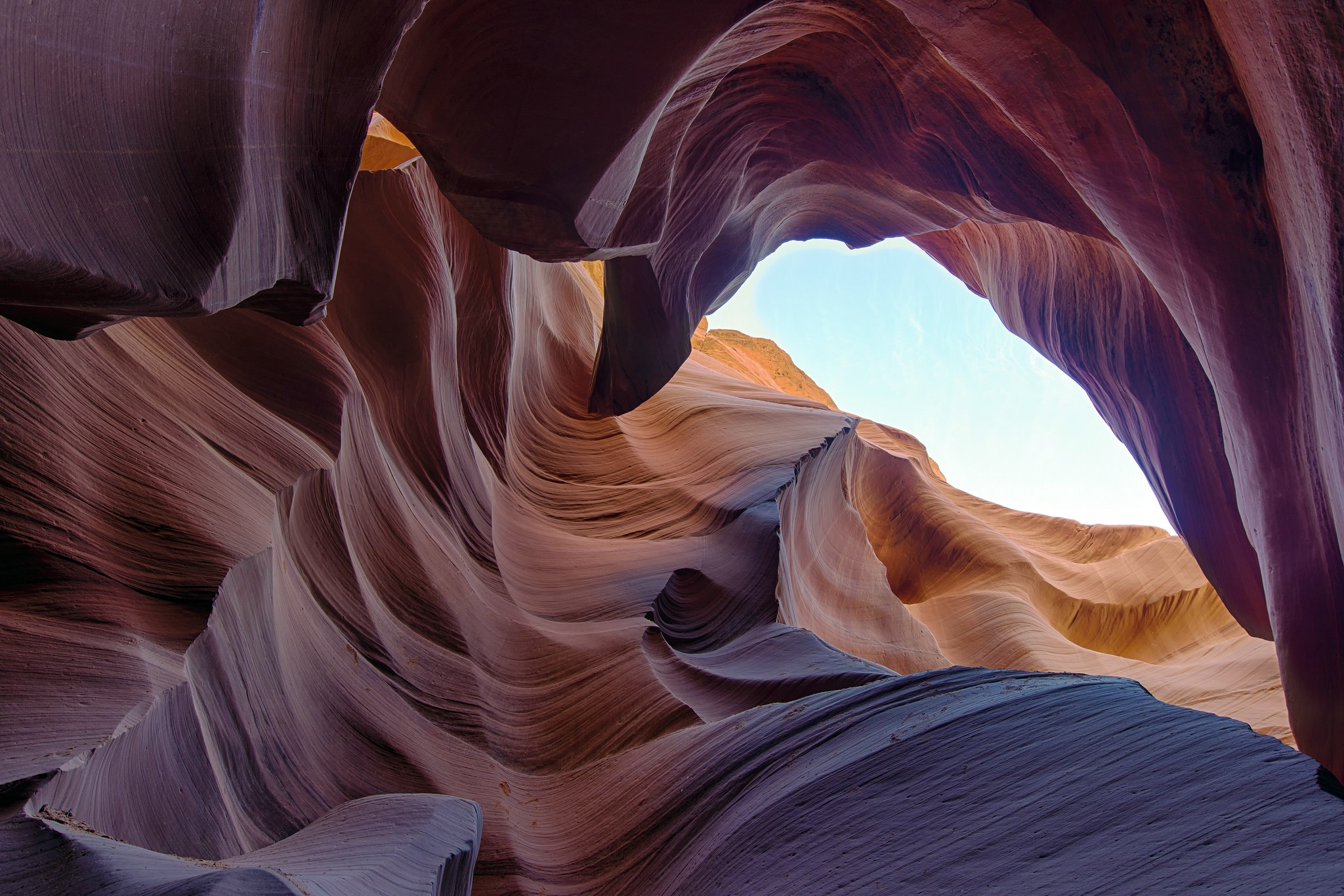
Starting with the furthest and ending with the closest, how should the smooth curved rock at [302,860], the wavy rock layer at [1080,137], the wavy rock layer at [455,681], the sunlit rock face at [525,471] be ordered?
the wavy rock layer at [1080,137]
the wavy rock layer at [455,681]
the sunlit rock face at [525,471]
the smooth curved rock at [302,860]

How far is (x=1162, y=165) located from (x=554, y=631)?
3.07m

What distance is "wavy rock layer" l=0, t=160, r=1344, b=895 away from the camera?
1553 mm

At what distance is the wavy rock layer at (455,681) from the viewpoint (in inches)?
61.1

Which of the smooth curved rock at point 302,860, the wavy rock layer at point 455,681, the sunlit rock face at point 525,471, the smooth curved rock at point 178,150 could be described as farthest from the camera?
the wavy rock layer at point 455,681

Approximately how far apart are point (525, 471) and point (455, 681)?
1.95 metres

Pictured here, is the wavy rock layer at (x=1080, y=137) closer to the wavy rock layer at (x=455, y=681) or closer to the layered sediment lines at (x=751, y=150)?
the layered sediment lines at (x=751, y=150)

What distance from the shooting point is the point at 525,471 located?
4742 mm

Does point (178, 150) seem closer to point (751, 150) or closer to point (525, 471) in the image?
point (525, 471)

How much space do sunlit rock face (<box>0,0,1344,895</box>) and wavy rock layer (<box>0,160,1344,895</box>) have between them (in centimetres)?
1

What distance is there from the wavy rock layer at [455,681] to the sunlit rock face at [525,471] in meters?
0.01

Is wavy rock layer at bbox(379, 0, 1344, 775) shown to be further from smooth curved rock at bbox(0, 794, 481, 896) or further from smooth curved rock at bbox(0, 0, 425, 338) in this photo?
smooth curved rock at bbox(0, 794, 481, 896)

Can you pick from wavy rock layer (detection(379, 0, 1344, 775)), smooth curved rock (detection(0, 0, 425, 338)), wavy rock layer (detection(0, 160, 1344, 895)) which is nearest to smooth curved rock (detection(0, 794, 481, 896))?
wavy rock layer (detection(0, 160, 1344, 895))

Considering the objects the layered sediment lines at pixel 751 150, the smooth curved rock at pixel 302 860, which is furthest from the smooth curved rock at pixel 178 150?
the smooth curved rock at pixel 302 860

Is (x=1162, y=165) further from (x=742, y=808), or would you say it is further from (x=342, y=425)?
(x=342, y=425)
